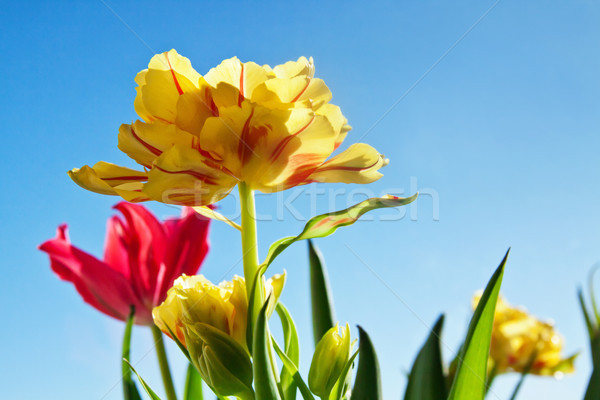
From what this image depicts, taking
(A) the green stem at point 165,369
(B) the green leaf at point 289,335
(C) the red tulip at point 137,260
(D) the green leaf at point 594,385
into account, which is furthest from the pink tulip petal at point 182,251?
(D) the green leaf at point 594,385

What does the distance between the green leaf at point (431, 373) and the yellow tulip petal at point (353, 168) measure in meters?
0.26

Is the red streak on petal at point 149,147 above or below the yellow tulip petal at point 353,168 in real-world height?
above

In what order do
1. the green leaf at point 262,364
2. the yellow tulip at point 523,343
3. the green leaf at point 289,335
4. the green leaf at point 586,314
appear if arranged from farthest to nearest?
the yellow tulip at point 523,343
the green leaf at point 586,314
the green leaf at point 289,335
the green leaf at point 262,364

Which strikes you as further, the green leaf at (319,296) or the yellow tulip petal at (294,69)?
the green leaf at (319,296)

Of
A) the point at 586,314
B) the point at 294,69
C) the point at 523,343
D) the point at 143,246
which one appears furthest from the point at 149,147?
the point at 523,343

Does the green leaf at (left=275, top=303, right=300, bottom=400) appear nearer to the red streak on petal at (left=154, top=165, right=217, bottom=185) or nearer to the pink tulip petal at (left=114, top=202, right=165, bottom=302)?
the red streak on petal at (left=154, top=165, right=217, bottom=185)

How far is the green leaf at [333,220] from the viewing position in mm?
372

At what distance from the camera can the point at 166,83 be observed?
405 millimetres

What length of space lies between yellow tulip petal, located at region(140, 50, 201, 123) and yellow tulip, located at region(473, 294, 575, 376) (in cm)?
108

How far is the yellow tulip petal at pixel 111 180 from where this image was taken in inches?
16.1

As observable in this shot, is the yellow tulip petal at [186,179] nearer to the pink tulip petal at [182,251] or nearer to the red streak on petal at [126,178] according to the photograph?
the red streak on petal at [126,178]

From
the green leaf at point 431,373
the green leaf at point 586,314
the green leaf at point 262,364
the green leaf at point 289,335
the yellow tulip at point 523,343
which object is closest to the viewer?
the green leaf at point 262,364

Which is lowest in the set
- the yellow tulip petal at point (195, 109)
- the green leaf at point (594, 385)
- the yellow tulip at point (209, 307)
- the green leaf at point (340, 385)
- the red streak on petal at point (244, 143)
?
the green leaf at point (594, 385)

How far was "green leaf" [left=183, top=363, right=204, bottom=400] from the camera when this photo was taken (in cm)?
60
